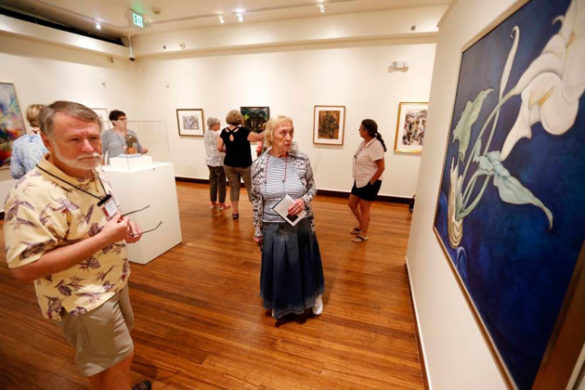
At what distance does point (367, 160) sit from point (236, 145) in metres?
2.08

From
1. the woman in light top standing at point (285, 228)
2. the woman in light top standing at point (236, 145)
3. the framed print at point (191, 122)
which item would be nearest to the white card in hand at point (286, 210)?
the woman in light top standing at point (285, 228)

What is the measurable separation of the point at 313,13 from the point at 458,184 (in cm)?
501

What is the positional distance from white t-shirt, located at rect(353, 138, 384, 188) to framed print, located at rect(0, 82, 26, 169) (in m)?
6.35

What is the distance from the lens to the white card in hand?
1.96m

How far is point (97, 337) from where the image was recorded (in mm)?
1197

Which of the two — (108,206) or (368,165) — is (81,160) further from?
(368,165)

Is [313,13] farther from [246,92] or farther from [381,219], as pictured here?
[381,219]

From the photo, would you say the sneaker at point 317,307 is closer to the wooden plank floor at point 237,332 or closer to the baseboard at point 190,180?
the wooden plank floor at point 237,332

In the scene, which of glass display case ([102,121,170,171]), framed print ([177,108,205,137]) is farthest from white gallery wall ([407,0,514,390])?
framed print ([177,108,205,137])

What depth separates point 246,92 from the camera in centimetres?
619

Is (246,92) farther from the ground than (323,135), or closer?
farther from the ground

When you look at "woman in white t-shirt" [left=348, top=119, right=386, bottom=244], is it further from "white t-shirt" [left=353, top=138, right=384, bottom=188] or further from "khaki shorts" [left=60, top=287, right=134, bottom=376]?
"khaki shorts" [left=60, top=287, right=134, bottom=376]

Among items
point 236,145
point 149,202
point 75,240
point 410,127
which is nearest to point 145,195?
point 149,202

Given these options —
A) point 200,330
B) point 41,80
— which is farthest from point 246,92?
point 200,330
